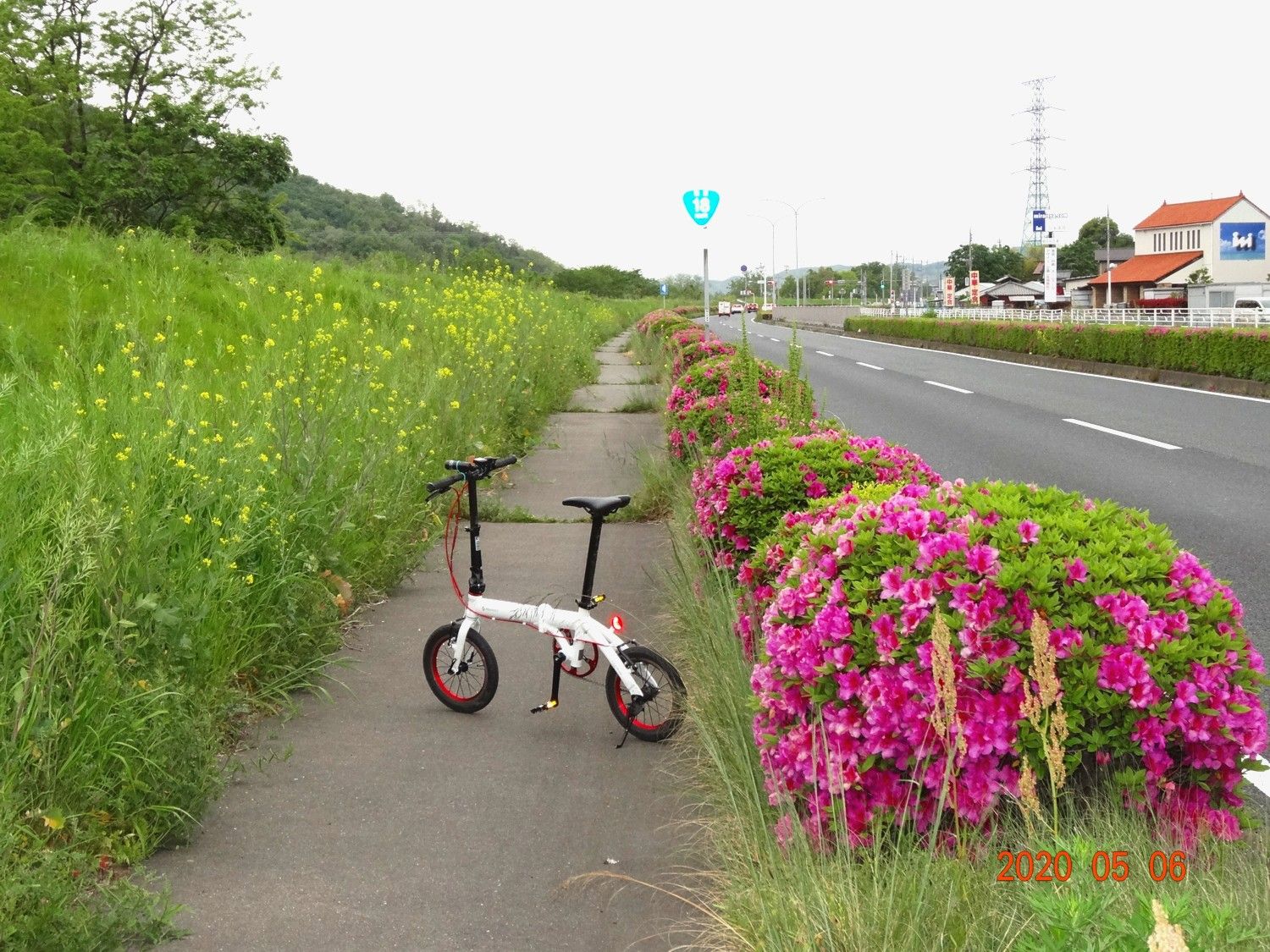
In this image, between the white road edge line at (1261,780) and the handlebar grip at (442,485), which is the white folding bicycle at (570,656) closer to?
the handlebar grip at (442,485)

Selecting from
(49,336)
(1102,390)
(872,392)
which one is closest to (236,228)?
(872,392)

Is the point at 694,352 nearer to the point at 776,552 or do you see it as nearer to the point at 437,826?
the point at 776,552

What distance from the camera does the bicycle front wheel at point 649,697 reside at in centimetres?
448

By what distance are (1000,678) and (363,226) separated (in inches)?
2052

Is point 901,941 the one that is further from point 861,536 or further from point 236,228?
point 236,228

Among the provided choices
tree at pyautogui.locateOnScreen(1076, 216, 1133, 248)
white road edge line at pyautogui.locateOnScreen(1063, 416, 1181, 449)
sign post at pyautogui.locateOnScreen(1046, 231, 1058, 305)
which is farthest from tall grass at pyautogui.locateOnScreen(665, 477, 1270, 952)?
tree at pyautogui.locateOnScreen(1076, 216, 1133, 248)

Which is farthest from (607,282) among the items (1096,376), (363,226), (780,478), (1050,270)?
(780,478)

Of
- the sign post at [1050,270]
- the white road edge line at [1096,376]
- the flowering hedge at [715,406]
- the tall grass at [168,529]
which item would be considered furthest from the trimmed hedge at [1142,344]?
the sign post at [1050,270]

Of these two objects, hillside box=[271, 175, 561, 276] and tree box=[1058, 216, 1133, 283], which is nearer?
hillside box=[271, 175, 561, 276]

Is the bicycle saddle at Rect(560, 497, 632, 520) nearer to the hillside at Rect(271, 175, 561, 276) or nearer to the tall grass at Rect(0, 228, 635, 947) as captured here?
the tall grass at Rect(0, 228, 635, 947)

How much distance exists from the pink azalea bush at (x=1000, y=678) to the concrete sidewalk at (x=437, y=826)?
610 mm

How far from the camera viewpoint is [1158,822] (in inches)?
117
